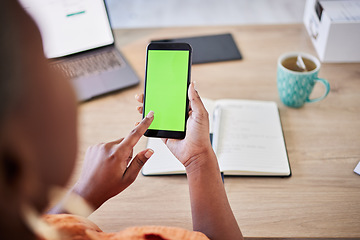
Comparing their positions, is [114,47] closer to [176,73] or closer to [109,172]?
[176,73]

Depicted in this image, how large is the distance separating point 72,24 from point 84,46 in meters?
0.08

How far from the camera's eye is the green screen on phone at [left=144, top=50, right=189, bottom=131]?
74 cm

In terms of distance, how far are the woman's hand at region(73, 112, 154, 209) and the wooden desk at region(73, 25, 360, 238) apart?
0.08 meters

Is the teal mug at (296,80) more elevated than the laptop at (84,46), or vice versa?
the laptop at (84,46)

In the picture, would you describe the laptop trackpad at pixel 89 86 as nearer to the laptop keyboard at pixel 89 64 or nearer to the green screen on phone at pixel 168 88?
the laptop keyboard at pixel 89 64

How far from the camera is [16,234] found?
316 millimetres

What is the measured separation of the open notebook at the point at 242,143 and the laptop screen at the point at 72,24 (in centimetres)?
42

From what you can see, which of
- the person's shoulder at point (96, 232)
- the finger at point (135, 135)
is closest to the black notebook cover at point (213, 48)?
the finger at point (135, 135)

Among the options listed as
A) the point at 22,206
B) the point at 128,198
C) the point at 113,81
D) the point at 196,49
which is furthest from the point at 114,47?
the point at 22,206

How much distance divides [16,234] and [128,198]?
0.39 meters

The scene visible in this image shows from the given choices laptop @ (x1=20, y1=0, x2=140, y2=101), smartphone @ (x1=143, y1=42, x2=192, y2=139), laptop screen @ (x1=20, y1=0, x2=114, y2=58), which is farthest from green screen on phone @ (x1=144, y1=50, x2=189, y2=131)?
laptop screen @ (x1=20, y1=0, x2=114, y2=58)

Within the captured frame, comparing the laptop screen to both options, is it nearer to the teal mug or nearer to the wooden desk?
the wooden desk

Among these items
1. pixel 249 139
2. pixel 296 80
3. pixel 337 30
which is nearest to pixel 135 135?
pixel 249 139

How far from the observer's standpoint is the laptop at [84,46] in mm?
963
